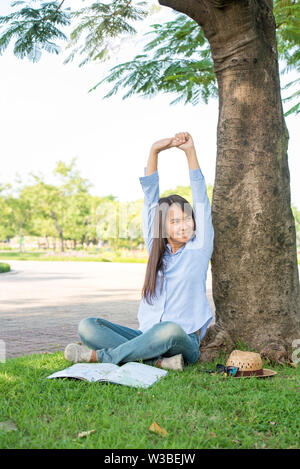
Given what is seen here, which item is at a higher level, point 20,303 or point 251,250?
point 251,250

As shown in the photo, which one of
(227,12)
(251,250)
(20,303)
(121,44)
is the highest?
(121,44)

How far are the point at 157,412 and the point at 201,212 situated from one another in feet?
5.79

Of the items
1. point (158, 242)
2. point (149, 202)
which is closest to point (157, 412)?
point (158, 242)

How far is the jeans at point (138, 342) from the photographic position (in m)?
3.58

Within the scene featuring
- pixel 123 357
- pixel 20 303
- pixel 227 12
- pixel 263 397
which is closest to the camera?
pixel 263 397

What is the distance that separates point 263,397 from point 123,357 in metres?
1.20

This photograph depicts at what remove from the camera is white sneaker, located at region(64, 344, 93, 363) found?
3893 millimetres

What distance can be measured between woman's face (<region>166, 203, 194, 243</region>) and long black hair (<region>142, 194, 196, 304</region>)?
0.03 m

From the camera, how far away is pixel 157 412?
2684mm

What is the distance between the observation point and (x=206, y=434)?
2416 mm

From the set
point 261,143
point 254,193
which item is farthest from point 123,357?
point 261,143
